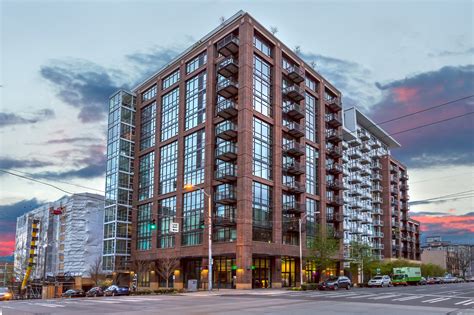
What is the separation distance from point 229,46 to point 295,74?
38.7ft

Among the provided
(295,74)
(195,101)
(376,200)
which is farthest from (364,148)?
(195,101)

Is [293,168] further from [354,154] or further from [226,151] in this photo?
[354,154]

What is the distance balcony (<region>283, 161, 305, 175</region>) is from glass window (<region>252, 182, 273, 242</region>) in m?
4.81

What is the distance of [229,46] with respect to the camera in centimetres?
6175

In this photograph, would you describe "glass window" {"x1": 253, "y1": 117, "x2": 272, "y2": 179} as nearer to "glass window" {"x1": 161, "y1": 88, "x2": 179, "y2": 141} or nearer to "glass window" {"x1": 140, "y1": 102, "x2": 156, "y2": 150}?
"glass window" {"x1": 161, "y1": 88, "x2": 179, "y2": 141}

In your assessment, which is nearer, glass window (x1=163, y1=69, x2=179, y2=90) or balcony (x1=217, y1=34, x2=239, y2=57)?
balcony (x1=217, y1=34, x2=239, y2=57)

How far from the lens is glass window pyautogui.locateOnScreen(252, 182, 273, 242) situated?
2333 inches

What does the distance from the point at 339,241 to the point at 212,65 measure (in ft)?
119

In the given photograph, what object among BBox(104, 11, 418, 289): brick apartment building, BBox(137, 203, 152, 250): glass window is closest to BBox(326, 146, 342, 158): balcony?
BBox(104, 11, 418, 289): brick apartment building

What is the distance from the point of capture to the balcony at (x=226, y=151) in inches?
2339

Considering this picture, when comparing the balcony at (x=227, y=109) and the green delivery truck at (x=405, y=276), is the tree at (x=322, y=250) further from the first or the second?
the green delivery truck at (x=405, y=276)

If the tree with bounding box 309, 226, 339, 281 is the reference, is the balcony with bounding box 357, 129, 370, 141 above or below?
above

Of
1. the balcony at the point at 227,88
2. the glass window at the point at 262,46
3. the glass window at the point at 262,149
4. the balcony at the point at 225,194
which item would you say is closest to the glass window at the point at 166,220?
the balcony at the point at 225,194

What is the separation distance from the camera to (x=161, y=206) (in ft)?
238
